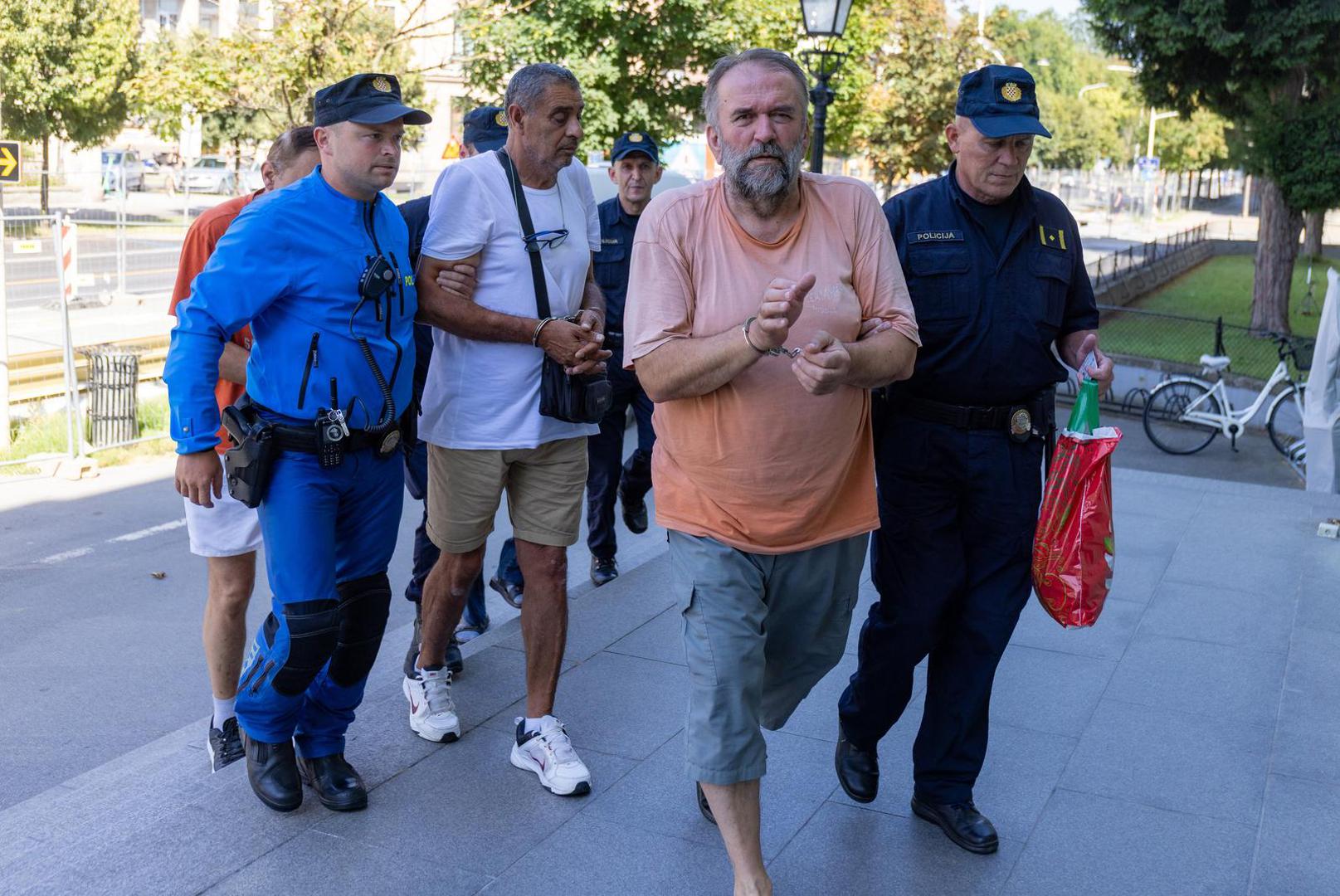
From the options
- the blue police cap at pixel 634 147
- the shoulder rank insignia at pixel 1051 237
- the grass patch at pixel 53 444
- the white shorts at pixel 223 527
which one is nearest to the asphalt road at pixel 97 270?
the grass patch at pixel 53 444

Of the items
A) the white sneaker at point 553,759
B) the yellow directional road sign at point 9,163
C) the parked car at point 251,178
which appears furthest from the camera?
the parked car at point 251,178

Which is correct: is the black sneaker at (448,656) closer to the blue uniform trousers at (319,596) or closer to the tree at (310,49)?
the blue uniform trousers at (319,596)

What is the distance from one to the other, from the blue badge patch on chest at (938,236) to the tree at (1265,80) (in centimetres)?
1691

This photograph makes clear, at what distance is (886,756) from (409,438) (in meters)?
1.83

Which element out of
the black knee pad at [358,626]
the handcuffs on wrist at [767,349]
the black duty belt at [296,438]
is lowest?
the black knee pad at [358,626]

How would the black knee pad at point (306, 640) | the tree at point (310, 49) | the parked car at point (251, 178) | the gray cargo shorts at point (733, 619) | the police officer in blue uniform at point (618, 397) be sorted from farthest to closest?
the parked car at point (251, 178) < the tree at point (310, 49) < the police officer in blue uniform at point (618, 397) < the black knee pad at point (306, 640) < the gray cargo shorts at point (733, 619)

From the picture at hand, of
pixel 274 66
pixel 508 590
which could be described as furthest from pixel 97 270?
pixel 508 590

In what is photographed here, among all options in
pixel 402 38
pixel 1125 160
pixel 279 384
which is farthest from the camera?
pixel 1125 160

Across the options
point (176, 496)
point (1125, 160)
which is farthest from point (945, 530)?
point (1125, 160)

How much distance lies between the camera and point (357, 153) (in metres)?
3.64

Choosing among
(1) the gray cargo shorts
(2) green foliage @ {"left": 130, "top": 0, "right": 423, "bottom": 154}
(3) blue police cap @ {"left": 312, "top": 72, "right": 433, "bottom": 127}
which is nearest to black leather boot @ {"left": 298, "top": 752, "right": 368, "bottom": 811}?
(1) the gray cargo shorts

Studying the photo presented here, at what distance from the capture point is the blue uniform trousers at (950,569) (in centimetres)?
370

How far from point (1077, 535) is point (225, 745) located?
102 inches

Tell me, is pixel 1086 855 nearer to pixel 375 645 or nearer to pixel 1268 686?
pixel 1268 686
